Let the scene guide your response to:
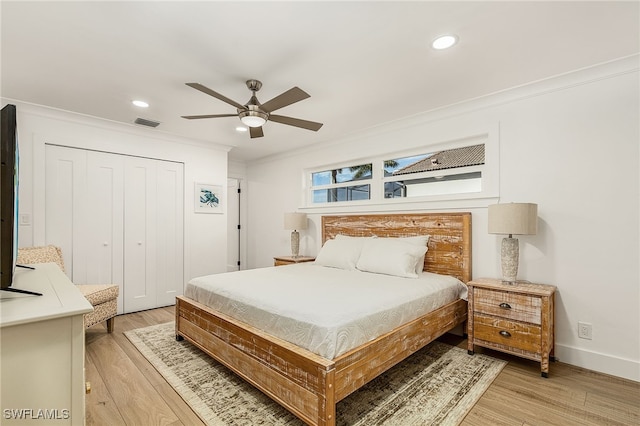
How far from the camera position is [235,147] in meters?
5.11

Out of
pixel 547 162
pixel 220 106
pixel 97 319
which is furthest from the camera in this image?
pixel 220 106

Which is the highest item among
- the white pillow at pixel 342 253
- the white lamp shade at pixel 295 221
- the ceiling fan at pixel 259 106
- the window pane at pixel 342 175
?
the ceiling fan at pixel 259 106

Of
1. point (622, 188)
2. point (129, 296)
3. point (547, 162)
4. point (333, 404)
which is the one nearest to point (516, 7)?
point (547, 162)

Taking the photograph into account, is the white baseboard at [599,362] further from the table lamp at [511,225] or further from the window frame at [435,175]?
the window frame at [435,175]

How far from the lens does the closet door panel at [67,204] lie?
3.52 meters

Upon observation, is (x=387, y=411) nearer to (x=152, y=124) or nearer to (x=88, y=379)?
(x=88, y=379)

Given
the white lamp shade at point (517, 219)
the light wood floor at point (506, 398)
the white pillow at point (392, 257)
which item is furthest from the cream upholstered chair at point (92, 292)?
the white lamp shade at point (517, 219)

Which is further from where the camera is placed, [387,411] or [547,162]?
[547,162]

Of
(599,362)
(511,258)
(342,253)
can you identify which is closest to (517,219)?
(511,258)

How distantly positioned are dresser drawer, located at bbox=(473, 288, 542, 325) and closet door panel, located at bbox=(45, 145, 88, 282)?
4426 mm

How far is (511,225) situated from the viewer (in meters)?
2.58

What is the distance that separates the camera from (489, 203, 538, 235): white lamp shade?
255cm

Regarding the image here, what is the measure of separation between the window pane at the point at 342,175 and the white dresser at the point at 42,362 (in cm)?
373

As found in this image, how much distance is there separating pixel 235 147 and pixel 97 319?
3.09m
